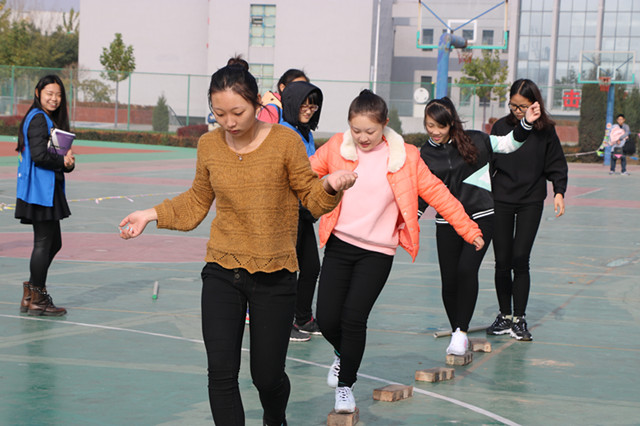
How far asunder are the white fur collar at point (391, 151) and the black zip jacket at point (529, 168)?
7.15 ft

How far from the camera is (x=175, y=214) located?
162 inches

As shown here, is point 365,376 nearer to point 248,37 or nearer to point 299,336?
point 299,336

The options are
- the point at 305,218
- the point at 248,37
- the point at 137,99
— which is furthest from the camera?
the point at 248,37

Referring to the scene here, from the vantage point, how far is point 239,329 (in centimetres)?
396

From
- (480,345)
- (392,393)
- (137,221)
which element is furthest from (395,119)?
(137,221)

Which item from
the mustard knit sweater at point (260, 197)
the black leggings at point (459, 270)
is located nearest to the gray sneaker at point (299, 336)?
the black leggings at point (459, 270)

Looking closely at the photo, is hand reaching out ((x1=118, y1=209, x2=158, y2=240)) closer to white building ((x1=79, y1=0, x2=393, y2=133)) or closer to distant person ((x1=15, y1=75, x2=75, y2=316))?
distant person ((x1=15, y1=75, x2=75, y2=316))

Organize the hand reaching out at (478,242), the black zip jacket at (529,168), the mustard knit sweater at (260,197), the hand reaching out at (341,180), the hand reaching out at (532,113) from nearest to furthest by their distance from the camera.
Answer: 1. the hand reaching out at (341,180)
2. the mustard knit sweater at (260,197)
3. the hand reaching out at (478,242)
4. the hand reaching out at (532,113)
5. the black zip jacket at (529,168)

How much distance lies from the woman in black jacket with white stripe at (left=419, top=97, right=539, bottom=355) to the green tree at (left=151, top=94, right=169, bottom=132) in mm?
37802

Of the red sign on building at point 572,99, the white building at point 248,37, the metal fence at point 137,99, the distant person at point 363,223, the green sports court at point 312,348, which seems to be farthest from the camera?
the white building at point 248,37

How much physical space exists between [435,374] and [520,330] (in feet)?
5.19

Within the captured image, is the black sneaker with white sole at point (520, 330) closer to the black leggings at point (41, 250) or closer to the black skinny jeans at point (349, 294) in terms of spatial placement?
the black skinny jeans at point (349, 294)

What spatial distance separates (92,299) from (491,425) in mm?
4339

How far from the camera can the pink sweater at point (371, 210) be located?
5.02m
